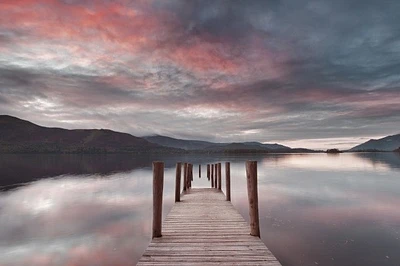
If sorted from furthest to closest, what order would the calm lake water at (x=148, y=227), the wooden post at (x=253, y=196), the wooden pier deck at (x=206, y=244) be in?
1. the calm lake water at (x=148, y=227)
2. the wooden post at (x=253, y=196)
3. the wooden pier deck at (x=206, y=244)

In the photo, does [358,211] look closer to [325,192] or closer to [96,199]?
[325,192]

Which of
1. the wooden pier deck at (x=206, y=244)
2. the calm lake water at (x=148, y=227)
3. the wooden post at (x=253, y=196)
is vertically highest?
the wooden post at (x=253, y=196)

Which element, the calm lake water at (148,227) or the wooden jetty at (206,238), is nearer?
the wooden jetty at (206,238)

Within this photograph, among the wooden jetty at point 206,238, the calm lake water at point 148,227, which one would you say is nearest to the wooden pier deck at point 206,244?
the wooden jetty at point 206,238

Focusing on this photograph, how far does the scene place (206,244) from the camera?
24.9ft

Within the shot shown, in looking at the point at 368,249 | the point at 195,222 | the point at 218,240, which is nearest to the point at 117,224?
the point at 195,222

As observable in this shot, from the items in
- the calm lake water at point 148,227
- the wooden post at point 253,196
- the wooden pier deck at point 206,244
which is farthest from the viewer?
the calm lake water at point 148,227

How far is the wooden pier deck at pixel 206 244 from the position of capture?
6480 millimetres

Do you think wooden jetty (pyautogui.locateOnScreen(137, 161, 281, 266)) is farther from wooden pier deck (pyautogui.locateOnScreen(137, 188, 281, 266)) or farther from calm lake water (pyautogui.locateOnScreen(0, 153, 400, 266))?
calm lake water (pyautogui.locateOnScreen(0, 153, 400, 266))

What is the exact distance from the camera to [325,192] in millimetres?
27000

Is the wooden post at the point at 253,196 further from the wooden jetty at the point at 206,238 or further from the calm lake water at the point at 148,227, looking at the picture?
the calm lake water at the point at 148,227

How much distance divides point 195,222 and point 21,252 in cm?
866

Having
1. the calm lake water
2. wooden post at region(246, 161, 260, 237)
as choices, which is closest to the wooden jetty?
wooden post at region(246, 161, 260, 237)

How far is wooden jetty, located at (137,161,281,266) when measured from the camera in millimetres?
6527
